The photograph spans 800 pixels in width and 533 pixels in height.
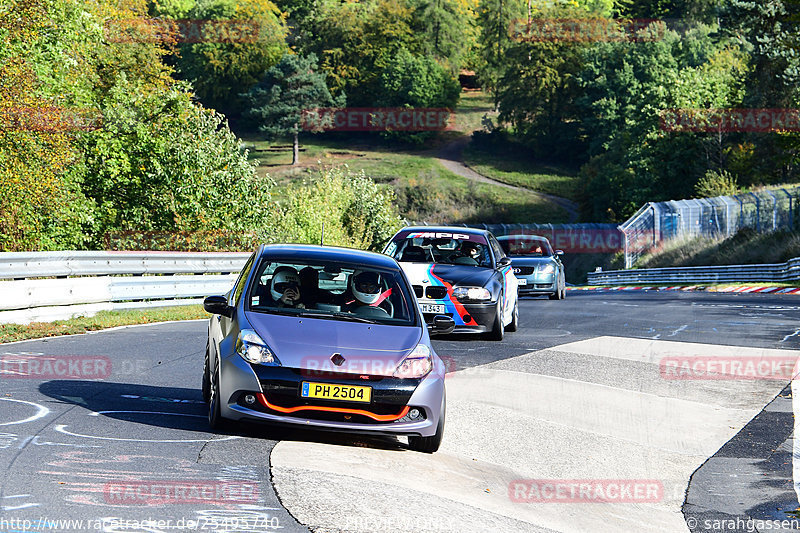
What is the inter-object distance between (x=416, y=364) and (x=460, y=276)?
732cm

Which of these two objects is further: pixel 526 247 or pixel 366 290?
pixel 526 247

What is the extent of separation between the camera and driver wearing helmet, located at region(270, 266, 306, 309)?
8.59 meters

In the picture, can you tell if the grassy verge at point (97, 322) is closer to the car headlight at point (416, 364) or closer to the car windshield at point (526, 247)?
the car headlight at point (416, 364)

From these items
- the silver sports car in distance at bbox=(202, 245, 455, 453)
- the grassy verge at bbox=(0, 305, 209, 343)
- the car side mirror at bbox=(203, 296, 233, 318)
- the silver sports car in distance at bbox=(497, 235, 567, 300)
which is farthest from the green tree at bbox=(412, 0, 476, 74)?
the car side mirror at bbox=(203, 296, 233, 318)

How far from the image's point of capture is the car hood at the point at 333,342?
763cm

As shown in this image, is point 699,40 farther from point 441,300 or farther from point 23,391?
point 23,391

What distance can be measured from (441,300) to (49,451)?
27.9 ft

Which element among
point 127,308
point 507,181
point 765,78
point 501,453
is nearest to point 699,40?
point 507,181

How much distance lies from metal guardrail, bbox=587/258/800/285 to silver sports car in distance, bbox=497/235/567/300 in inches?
485

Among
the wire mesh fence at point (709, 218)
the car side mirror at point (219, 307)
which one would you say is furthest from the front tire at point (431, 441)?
the wire mesh fence at point (709, 218)

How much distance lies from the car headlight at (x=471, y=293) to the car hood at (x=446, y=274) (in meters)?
0.07

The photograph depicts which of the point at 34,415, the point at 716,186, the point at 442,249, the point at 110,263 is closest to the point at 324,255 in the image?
the point at 34,415

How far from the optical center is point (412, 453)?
801 centimetres

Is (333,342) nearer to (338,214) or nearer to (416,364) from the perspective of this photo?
(416,364)
